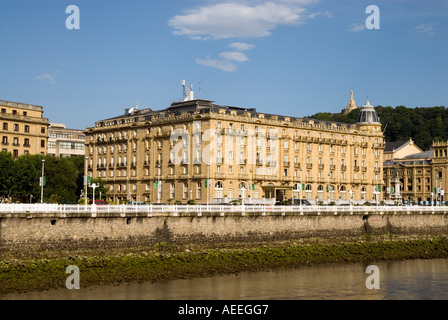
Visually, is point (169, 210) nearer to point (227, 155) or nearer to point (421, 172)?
point (227, 155)

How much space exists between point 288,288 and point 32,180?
205 ft

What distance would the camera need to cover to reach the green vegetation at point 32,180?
10656cm

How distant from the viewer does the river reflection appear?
52.4 meters

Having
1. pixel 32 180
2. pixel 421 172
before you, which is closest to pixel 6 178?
pixel 32 180

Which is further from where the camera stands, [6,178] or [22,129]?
[22,129]

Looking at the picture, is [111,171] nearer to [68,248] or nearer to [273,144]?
[273,144]

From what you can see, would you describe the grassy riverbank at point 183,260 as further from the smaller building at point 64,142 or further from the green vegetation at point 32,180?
the smaller building at point 64,142

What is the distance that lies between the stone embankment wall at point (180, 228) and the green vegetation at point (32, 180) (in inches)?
1460

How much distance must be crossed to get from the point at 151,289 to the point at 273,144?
75921 millimetres

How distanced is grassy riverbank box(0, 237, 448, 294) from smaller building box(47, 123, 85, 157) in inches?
4195

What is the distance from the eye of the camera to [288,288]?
189 ft

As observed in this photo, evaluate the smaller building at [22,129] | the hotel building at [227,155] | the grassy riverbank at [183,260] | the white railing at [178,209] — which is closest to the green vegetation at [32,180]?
the hotel building at [227,155]
